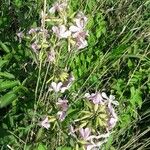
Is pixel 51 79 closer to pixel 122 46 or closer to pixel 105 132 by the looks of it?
pixel 105 132

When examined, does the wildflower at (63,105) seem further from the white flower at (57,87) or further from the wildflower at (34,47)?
the wildflower at (34,47)

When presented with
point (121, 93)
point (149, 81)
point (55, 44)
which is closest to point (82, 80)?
point (121, 93)

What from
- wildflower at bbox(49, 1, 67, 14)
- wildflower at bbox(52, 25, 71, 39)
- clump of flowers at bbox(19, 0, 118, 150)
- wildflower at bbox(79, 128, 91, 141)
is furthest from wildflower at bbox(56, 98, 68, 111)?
wildflower at bbox(49, 1, 67, 14)

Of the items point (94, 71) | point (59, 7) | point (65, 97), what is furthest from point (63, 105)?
point (94, 71)

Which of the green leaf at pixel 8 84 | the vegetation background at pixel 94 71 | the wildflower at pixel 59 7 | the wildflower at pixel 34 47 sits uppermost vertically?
the wildflower at pixel 59 7

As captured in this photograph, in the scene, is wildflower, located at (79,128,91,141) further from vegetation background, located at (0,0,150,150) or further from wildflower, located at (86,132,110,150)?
vegetation background, located at (0,0,150,150)

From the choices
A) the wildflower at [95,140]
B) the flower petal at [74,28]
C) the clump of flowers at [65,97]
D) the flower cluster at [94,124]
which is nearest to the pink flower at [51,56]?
the clump of flowers at [65,97]

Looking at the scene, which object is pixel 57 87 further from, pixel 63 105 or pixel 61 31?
pixel 61 31
